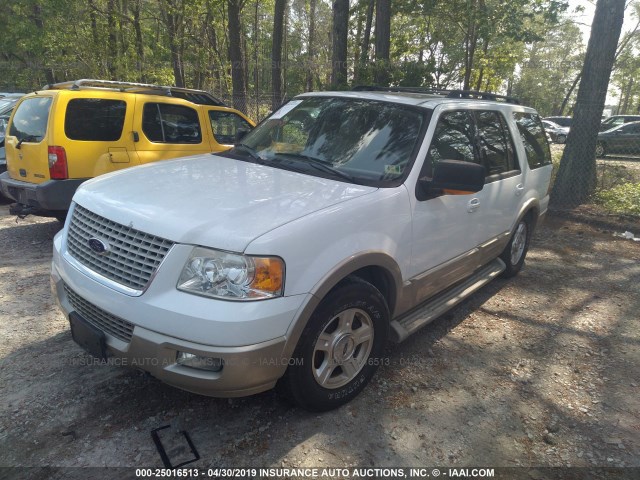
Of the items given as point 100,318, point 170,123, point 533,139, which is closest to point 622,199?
point 533,139

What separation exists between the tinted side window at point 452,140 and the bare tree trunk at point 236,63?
11.2 meters

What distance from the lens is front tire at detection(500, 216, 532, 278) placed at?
194 inches

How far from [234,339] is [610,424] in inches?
99.2

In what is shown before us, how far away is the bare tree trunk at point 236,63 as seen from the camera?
14.0 meters

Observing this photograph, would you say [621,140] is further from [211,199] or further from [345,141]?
[211,199]

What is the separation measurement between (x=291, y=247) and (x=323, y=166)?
3.53ft

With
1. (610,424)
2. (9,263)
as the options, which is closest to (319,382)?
(610,424)

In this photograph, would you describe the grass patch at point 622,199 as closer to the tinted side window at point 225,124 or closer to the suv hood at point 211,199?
the tinted side window at point 225,124

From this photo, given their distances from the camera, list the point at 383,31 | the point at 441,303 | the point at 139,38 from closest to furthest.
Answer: the point at 441,303 → the point at 383,31 → the point at 139,38

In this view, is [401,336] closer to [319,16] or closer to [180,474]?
[180,474]

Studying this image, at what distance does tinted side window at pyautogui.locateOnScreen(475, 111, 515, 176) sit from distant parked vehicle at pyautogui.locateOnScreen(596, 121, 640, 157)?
17.2 meters

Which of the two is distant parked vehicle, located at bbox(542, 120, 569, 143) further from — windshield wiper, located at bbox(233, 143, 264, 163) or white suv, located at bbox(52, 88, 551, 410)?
windshield wiper, located at bbox(233, 143, 264, 163)

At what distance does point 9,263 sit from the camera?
199 inches

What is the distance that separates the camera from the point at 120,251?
95.0 inches
